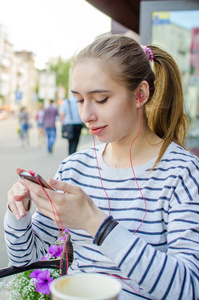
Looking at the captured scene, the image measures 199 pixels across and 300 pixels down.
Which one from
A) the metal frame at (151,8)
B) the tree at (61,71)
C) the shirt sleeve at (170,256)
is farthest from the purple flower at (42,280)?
the tree at (61,71)

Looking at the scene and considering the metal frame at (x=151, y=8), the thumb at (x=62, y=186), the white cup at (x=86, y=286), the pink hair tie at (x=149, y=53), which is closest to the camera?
the white cup at (x=86, y=286)

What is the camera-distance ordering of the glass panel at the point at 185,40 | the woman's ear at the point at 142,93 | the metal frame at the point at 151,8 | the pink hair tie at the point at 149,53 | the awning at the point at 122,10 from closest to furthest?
the woman's ear at the point at 142,93 < the pink hair tie at the point at 149,53 < the metal frame at the point at 151,8 < the glass panel at the point at 185,40 < the awning at the point at 122,10

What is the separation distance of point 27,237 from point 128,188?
373mm

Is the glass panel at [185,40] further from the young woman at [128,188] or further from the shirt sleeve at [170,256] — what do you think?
the shirt sleeve at [170,256]

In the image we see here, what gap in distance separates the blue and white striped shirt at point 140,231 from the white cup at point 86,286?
0.28 metres

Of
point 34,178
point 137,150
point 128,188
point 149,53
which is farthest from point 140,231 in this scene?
point 149,53

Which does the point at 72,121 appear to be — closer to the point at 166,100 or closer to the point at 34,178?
the point at 166,100

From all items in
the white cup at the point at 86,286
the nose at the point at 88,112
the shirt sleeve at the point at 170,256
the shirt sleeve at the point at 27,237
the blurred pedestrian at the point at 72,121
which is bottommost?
the blurred pedestrian at the point at 72,121

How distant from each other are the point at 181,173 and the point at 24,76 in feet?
210

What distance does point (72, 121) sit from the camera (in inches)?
294

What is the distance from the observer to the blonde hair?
1300mm

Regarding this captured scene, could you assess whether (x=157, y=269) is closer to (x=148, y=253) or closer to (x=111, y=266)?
(x=148, y=253)

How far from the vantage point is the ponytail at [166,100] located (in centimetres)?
147

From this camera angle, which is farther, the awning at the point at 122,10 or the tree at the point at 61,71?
the tree at the point at 61,71
